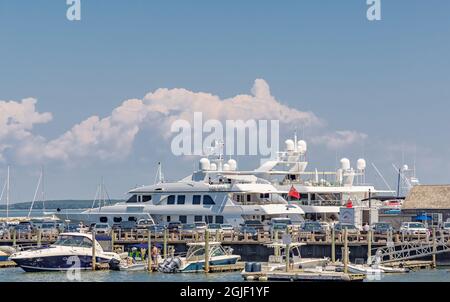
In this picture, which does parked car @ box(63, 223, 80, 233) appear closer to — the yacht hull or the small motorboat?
the yacht hull

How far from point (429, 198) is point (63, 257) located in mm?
27655

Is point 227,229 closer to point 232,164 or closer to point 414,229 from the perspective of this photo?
point 414,229

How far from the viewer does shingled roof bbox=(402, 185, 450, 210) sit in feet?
202

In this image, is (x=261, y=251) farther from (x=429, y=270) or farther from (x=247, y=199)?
(x=247, y=199)

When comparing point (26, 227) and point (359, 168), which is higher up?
point (359, 168)

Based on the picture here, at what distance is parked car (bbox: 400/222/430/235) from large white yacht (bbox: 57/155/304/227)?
14.2m

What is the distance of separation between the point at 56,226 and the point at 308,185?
20.6m

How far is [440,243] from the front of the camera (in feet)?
159

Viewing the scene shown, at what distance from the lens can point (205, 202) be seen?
67.6 m
